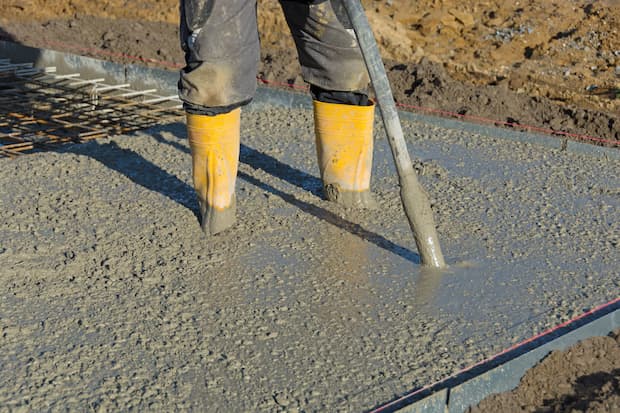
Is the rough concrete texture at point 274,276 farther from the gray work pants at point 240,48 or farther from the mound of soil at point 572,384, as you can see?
the gray work pants at point 240,48

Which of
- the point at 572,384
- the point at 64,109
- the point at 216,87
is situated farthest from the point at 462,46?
the point at 572,384

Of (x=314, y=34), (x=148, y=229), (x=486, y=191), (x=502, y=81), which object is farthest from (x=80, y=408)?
(x=502, y=81)

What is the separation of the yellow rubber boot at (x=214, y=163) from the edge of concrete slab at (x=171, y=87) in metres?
1.98

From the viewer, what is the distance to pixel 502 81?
7.35 meters

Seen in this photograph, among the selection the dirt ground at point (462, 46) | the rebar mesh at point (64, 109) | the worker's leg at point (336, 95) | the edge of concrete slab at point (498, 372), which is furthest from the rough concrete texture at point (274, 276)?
the dirt ground at point (462, 46)

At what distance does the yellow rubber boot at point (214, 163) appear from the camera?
12.8 feet

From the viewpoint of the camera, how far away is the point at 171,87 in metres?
6.72

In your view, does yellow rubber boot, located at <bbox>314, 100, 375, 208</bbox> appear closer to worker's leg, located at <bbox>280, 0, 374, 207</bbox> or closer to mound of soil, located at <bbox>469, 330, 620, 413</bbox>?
worker's leg, located at <bbox>280, 0, 374, 207</bbox>

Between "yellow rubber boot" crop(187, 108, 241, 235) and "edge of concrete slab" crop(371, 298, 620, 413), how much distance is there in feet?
4.75

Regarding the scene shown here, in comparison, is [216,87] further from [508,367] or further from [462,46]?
[462,46]

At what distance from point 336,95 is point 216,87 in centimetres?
66

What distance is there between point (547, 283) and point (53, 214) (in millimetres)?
2166

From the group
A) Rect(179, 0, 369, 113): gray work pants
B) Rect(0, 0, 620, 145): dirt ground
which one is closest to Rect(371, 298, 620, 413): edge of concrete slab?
Rect(179, 0, 369, 113): gray work pants

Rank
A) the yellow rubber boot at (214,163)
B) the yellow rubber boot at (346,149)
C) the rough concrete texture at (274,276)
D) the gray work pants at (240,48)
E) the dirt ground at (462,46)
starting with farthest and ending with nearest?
the dirt ground at (462,46) < the yellow rubber boot at (346,149) < the yellow rubber boot at (214,163) < the gray work pants at (240,48) < the rough concrete texture at (274,276)
